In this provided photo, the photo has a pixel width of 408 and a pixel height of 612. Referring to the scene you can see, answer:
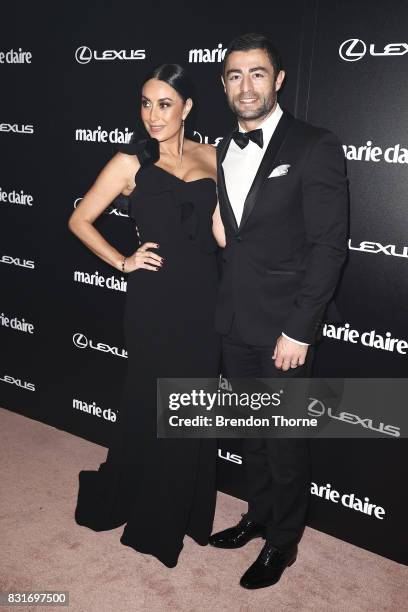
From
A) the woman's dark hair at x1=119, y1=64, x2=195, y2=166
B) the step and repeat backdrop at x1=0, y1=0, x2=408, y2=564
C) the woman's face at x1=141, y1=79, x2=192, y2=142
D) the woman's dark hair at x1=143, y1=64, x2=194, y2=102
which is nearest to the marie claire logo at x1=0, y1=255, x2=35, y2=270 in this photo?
the step and repeat backdrop at x1=0, y1=0, x2=408, y2=564

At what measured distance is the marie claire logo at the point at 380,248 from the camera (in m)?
2.46

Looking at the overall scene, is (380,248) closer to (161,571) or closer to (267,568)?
(267,568)

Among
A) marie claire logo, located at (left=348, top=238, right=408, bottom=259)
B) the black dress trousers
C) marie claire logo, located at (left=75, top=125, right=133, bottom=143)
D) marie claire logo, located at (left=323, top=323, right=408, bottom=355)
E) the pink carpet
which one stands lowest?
the pink carpet

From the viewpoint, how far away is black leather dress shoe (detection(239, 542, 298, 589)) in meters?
2.52

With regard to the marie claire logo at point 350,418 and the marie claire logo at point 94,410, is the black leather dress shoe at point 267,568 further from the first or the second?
the marie claire logo at point 94,410

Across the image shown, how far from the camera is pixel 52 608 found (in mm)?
2326

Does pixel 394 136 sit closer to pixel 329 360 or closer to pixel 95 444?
pixel 329 360

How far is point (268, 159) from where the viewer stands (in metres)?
2.14

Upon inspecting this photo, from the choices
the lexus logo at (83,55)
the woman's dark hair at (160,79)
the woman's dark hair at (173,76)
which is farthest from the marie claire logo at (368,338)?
the lexus logo at (83,55)

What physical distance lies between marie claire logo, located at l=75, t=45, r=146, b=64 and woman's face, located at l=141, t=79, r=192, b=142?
74cm

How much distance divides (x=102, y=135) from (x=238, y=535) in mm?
2324

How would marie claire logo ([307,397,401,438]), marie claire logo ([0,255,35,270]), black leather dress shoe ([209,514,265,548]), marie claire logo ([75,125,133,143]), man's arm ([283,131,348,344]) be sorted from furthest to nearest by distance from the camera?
marie claire logo ([0,255,35,270]) < marie claire logo ([75,125,133,143]) < black leather dress shoe ([209,514,265,548]) < marie claire logo ([307,397,401,438]) < man's arm ([283,131,348,344])

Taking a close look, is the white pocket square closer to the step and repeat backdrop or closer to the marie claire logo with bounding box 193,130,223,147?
the step and repeat backdrop

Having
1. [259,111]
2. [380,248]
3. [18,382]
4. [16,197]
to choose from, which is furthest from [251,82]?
[18,382]
